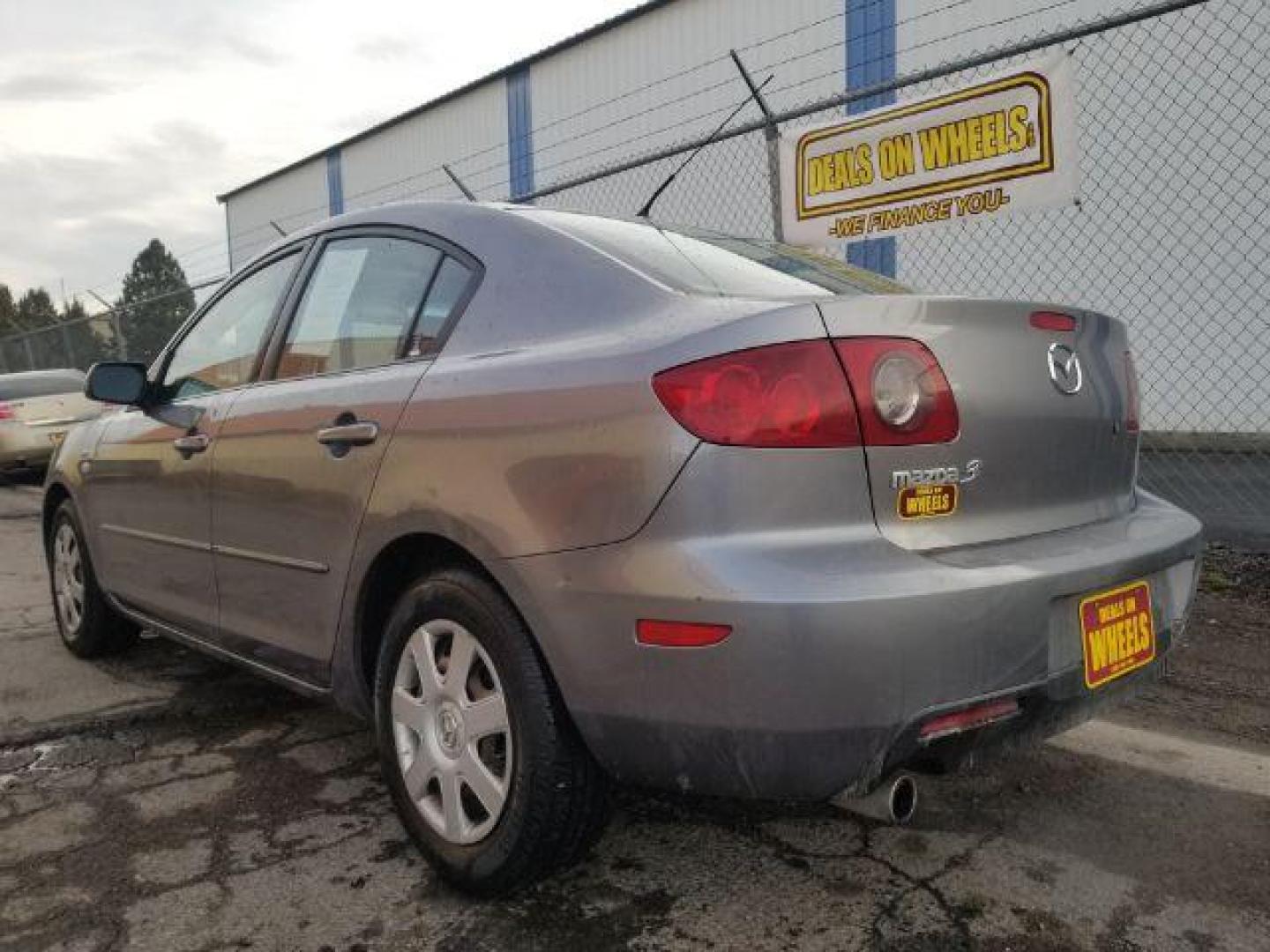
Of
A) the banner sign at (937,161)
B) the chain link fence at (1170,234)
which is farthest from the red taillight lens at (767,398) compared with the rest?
the chain link fence at (1170,234)

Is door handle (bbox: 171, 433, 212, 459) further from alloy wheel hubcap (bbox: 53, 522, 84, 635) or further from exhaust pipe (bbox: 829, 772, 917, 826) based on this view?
exhaust pipe (bbox: 829, 772, 917, 826)

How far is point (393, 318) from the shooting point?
2631mm

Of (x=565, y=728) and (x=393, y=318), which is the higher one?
(x=393, y=318)

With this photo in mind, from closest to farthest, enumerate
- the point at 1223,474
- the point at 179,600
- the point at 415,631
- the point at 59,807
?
the point at 415,631 < the point at 59,807 < the point at 179,600 < the point at 1223,474

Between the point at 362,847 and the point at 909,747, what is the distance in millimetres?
1382

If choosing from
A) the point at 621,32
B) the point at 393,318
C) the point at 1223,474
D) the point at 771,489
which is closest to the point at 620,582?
the point at 771,489

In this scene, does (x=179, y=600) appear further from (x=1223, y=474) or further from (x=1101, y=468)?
(x=1223, y=474)

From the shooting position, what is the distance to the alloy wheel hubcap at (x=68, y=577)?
13.9 ft

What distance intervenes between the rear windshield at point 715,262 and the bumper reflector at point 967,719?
0.87 meters

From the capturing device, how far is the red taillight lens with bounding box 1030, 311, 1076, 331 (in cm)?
222

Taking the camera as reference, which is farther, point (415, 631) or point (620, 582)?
point (415, 631)

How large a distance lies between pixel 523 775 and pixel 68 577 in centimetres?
308

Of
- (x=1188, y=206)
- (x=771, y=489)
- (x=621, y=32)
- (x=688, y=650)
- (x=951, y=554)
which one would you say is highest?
(x=621, y=32)

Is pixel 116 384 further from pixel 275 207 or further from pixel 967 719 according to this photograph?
pixel 275 207
